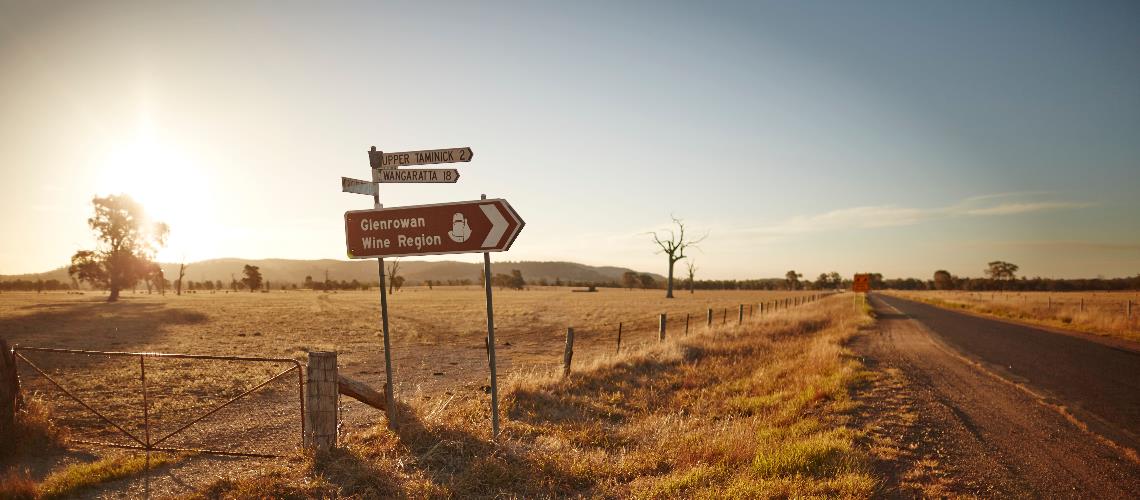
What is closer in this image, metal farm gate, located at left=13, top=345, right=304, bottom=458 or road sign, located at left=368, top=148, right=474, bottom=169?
road sign, located at left=368, top=148, right=474, bottom=169

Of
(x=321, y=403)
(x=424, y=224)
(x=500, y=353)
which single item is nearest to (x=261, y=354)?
(x=500, y=353)

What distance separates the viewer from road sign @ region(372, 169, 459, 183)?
6.70m

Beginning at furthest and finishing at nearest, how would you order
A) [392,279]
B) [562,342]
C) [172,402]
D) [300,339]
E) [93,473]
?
[392,279], [562,342], [300,339], [172,402], [93,473]

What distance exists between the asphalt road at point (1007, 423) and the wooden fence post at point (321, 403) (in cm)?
633

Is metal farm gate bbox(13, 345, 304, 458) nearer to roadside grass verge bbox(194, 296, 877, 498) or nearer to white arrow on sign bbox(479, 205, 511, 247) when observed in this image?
roadside grass verge bbox(194, 296, 877, 498)

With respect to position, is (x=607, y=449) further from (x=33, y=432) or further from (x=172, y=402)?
(x=172, y=402)

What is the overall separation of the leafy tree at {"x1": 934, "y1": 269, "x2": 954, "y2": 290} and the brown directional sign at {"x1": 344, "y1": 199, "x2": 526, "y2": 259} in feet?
657

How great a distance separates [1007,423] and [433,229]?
9332 mm

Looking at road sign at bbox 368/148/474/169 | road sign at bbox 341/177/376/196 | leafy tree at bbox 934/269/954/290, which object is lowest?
leafy tree at bbox 934/269/954/290

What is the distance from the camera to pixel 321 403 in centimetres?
603

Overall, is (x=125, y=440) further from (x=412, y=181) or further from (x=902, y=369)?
(x=902, y=369)

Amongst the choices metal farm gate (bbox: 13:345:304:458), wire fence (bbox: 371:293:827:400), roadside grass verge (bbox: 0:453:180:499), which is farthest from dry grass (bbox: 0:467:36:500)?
wire fence (bbox: 371:293:827:400)

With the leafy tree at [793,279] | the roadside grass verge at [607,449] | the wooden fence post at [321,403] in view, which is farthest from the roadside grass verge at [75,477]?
the leafy tree at [793,279]

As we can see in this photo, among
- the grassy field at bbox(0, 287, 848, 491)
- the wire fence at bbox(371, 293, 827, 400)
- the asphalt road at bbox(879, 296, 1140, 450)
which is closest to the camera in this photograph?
the asphalt road at bbox(879, 296, 1140, 450)
